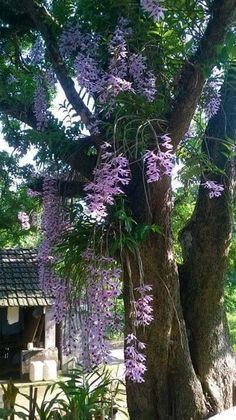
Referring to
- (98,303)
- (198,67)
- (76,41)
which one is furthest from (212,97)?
(98,303)

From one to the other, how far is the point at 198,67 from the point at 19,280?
8.93 meters

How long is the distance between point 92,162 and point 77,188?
23 centimetres

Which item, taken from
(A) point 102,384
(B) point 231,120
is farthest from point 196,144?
(A) point 102,384

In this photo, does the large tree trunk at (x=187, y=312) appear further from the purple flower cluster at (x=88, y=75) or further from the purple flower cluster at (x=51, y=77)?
the purple flower cluster at (x=51, y=77)

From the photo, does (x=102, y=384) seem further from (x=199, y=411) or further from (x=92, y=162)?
(x=92, y=162)

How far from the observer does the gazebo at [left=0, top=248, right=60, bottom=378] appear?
1073 cm

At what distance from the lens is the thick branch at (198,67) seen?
115 inches

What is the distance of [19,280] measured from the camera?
11258 mm

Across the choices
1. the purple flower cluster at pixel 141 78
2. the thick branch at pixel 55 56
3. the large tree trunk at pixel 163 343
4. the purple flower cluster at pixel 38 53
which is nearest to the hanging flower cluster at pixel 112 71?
the purple flower cluster at pixel 141 78

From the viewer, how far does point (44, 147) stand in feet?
11.4

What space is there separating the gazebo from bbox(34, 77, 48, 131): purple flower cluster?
7.38m

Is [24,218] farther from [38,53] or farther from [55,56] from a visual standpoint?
[55,56]

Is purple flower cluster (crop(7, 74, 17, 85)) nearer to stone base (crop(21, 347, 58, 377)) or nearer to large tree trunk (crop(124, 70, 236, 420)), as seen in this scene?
large tree trunk (crop(124, 70, 236, 420))

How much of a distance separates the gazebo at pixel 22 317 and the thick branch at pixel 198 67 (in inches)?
309
